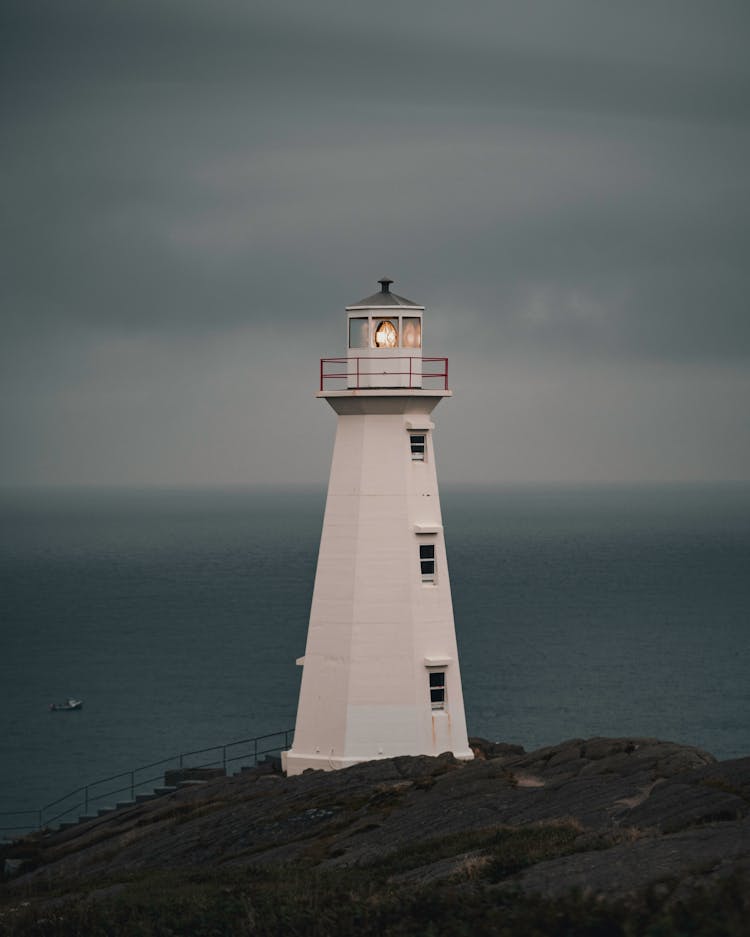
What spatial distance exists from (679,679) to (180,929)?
87.2m

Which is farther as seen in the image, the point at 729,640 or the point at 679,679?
the point at 729,640

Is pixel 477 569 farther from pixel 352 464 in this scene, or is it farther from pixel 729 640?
pixel 352 464

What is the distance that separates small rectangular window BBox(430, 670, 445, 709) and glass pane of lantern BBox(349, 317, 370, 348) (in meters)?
7.37

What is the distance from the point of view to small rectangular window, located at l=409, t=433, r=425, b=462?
3434 centimetres

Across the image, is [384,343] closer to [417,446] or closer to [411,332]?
[411,332]

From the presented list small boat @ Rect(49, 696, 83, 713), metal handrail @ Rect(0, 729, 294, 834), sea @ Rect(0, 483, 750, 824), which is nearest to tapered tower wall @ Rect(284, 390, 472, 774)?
metal handrail @ Rect(0, 729, 294, 834)

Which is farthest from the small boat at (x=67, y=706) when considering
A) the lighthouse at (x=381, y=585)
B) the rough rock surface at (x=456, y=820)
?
the lighthouse at (x=381, y=585)

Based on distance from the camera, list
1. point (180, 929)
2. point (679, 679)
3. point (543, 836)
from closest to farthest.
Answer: point (180, 929), point (543, 836), point (679, 679)

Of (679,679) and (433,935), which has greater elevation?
(679,679)

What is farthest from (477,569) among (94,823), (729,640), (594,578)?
(94,823)

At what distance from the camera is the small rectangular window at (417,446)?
34.3m

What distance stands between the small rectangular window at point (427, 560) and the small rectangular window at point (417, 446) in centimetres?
192

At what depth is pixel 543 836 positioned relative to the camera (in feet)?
69.6

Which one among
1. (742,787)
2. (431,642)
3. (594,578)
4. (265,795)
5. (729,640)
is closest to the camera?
(742,787)
